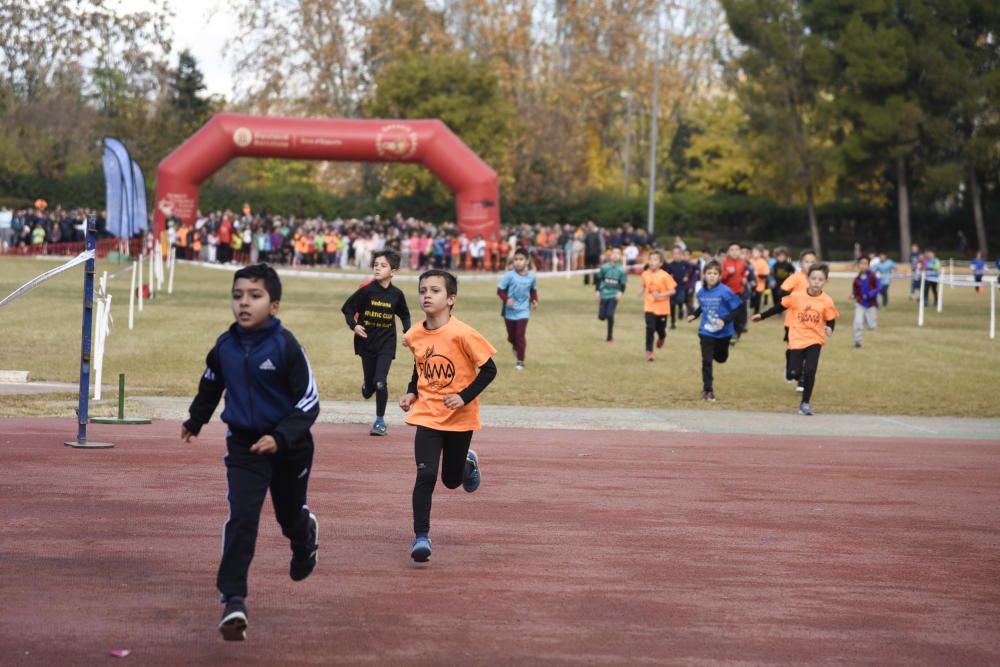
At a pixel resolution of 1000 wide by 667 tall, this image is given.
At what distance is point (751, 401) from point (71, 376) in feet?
28.2

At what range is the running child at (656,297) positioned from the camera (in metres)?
21.9

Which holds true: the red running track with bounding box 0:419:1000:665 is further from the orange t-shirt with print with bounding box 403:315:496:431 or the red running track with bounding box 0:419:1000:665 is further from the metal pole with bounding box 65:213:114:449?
the orange t-shirt with print with bounding box 403:315:496:431

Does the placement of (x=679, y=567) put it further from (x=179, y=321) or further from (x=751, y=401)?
(x=179, y=321)

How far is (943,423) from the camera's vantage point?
15.8 metres

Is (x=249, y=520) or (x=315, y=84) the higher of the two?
(x=315, y=84)

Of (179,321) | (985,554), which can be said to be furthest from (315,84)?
(985,554)

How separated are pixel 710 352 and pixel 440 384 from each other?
992 centimetres

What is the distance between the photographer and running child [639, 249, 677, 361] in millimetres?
21938

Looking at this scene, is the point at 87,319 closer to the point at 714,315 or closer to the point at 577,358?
the point at 714,315

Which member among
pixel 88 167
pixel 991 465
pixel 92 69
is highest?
pixel 92 69

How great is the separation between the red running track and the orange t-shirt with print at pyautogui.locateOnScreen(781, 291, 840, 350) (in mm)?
4198

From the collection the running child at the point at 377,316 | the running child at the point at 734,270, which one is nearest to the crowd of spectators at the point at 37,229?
the running child at the point at 734,270

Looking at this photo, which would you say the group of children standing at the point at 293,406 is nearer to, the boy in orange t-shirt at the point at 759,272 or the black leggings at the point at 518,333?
the black leggings at the point at 518,333

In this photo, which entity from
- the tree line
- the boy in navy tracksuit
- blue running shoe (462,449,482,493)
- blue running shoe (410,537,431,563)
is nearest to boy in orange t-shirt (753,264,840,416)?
blue running shoe (462,449,482,493)
